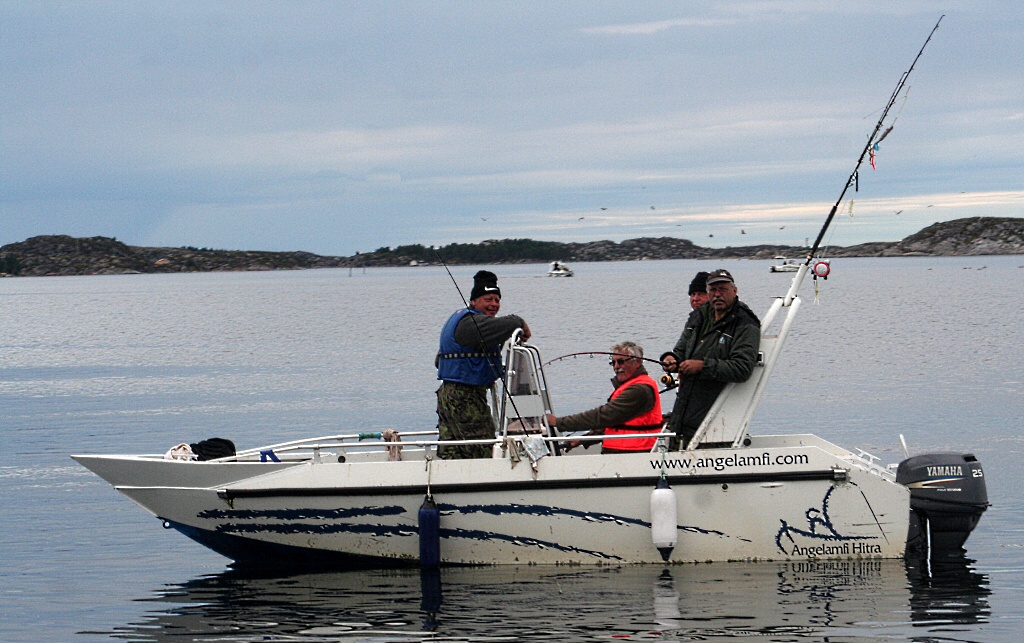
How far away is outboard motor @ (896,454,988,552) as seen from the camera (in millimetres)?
9617

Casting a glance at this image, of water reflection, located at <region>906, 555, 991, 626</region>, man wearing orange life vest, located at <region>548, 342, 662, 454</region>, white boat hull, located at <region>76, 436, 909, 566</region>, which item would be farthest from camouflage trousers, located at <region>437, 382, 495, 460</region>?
water reflection, located at <region>906, 555, 991, 626</region>

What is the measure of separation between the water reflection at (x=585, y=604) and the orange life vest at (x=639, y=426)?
0.94 m

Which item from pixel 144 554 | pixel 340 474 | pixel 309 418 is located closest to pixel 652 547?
pixel 340 474

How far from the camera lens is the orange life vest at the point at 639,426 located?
9906 millimetres

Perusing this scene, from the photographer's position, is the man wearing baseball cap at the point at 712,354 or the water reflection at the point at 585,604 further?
the man wearing baseball cap at the point at 712,354

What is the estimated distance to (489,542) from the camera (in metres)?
9.80

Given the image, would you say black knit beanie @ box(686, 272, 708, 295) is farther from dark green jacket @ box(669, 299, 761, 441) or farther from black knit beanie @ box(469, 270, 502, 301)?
black knit beanie @ box(469, 270, 502, 301)

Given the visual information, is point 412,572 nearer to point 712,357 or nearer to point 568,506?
point 568,506

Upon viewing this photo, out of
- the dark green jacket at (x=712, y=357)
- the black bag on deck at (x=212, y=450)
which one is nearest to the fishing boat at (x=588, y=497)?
the dark green jacket at (x=712, y=357)

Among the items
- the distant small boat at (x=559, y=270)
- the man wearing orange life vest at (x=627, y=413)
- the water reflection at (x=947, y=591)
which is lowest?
the water reflection at (x=947, y=591)

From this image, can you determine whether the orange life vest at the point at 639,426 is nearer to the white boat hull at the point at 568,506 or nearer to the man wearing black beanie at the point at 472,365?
the white boat hull at the point at 568,506

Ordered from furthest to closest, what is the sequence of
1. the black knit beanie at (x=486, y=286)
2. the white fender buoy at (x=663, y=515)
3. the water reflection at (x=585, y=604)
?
the black knit beanie at (x=486, y=286), the white fender buoy at (x=663, y=515), the water reflection at (x=585, y=604)

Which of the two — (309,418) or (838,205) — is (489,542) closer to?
(838,205)

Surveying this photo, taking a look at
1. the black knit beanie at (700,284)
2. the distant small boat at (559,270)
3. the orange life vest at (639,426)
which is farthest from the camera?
the distant small boat at (559,270)
